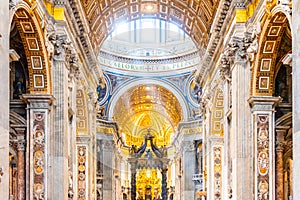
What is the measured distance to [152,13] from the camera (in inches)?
1024

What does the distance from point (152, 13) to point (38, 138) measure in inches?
500

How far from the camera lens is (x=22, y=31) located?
13.7m

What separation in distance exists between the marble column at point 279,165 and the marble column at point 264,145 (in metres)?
A: 0.27

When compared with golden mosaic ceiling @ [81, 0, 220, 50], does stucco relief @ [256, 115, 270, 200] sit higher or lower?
lower

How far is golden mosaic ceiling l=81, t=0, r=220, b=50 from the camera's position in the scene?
21.8 meters

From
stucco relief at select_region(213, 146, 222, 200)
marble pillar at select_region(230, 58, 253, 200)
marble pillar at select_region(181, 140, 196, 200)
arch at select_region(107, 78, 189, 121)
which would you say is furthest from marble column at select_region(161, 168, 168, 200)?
marble pillar at select_region(230, 58, 253, 200)

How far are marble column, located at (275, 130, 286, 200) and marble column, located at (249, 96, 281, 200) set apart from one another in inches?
10.5

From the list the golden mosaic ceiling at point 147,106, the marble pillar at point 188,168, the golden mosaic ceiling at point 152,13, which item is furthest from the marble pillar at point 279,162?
the golden mosaic ceiling at point 147,106

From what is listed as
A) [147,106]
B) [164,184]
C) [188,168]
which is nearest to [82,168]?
[188,168]

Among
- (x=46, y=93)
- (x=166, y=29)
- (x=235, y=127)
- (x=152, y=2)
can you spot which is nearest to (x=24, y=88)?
(x=46, y=93)

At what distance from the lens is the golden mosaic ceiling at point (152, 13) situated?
21.8m

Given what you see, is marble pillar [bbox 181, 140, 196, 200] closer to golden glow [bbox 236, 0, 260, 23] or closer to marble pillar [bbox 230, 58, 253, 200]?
marble pillar [bbox 230, 58, 253, 200]

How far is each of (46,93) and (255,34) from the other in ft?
17.2

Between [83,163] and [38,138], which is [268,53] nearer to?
[38,138]
